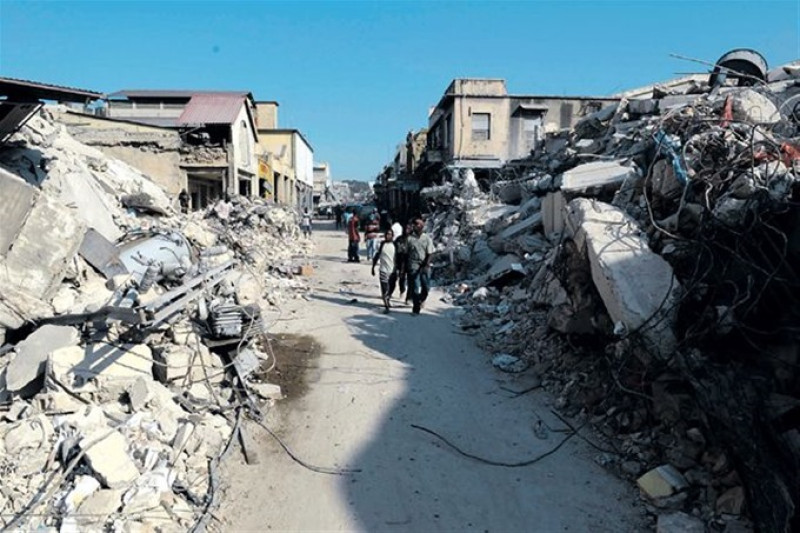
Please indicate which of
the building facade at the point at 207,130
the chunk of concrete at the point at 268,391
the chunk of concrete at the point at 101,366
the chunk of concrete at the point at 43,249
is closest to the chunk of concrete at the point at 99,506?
the chunk of concrete at the point at 101,366

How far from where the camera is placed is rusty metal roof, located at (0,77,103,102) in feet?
21.9

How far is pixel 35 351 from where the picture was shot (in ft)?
17.7

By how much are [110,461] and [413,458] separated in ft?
8.31

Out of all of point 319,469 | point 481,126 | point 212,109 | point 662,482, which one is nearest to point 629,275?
point 662,482

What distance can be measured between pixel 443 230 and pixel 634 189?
1061 cm

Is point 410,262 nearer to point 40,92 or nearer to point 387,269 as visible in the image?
point 387,269

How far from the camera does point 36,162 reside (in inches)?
339

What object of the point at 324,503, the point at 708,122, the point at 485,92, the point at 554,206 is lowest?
the point at 324,503

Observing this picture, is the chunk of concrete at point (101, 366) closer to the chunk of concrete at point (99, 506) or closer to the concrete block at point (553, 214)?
the chunk of concrete at point (99, 506)

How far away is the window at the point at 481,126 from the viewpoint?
31.6m

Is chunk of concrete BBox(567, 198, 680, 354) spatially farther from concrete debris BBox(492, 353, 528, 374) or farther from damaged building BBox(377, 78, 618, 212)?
damaged building BBox(377, 78, 618, 212)

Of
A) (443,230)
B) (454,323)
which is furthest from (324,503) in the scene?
(443,230)

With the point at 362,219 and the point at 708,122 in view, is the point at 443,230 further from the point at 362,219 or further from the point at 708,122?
the point at 362,219

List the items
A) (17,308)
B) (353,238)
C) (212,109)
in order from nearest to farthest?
1. (17,308)
2. (353,238)
3. (212,109)
